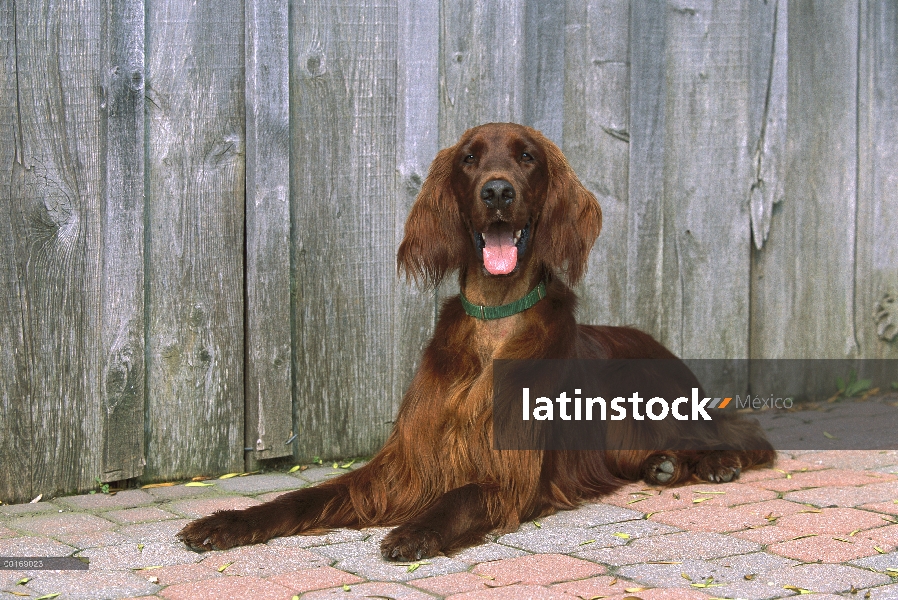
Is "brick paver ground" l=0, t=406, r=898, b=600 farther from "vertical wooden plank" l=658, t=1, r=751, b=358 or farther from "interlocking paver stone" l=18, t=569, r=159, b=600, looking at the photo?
"vertical wooden plank" l=658, t=1, r=751, b=358

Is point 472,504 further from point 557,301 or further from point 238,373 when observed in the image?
point 238,373

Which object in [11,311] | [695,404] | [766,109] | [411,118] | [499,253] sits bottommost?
[695,404]

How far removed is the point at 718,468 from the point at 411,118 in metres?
1.79

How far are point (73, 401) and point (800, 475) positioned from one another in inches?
105

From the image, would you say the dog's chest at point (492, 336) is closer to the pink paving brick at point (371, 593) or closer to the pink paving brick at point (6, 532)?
the pink paving brick at point (371, 593)

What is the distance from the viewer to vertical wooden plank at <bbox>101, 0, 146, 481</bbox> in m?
3.75

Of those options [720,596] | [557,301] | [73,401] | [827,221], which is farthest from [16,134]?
[827,221]

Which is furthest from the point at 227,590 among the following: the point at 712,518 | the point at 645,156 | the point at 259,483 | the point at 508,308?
the point at 645,156

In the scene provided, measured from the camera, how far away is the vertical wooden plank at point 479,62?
14.4 ft

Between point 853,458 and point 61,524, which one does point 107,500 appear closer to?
point 61,524

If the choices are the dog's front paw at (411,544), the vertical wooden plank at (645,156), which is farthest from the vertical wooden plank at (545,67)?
the dog's front paw at (411,544)

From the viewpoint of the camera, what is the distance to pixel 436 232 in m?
3.77

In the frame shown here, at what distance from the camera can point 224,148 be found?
4.01 m

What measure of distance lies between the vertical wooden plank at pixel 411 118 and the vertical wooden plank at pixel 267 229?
0.46 m
